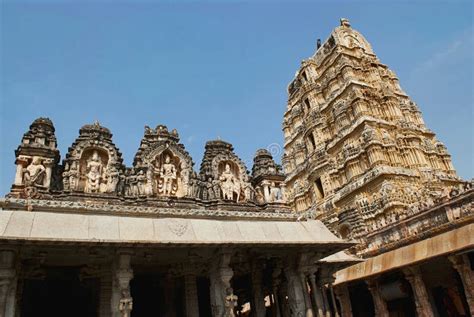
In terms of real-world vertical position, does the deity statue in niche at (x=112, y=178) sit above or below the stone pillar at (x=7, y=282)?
above

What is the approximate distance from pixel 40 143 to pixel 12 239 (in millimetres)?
6434

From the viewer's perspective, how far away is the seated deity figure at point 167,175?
623 inches

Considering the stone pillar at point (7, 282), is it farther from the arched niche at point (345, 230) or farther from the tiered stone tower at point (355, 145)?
the arched niche at point (345, 230)

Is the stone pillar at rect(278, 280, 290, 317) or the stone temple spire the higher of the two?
the stone temple spire

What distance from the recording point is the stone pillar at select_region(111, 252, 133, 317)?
988 centimetres

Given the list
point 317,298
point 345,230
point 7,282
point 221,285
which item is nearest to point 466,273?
point 317,298

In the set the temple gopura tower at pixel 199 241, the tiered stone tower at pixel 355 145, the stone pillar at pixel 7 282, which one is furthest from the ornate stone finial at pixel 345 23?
the stone pillar at pixel 7 282

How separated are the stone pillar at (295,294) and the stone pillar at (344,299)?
1046 cm

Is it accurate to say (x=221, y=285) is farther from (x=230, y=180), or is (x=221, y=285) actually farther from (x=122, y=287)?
(x=230, y=180)

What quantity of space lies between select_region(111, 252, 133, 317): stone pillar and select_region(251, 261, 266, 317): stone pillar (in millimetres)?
5123

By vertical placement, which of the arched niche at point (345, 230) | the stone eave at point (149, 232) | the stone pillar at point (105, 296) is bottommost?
the stone pillar at point (105, 296)

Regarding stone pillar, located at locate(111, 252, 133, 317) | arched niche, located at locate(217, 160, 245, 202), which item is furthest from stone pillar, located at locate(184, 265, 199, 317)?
arched niche, located at locate(217, 160, 245, 202)

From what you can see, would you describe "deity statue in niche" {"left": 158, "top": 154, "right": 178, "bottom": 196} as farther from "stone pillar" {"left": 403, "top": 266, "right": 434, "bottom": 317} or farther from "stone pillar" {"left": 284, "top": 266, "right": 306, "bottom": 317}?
"stone pillar" {"left": 403, "top": 266, "right": 434, "bottom": 317}

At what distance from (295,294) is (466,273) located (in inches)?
312
